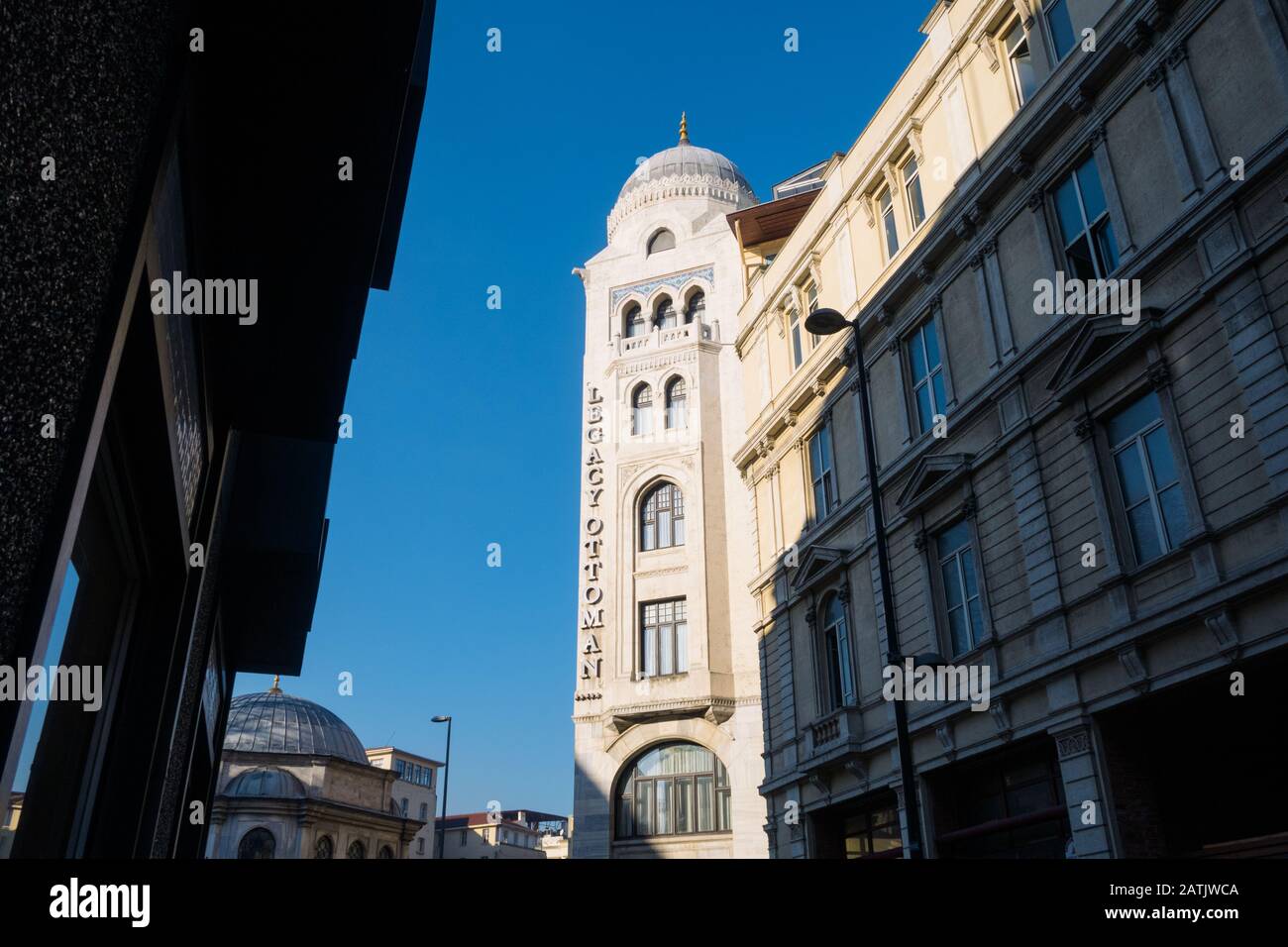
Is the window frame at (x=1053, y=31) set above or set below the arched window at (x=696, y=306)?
below

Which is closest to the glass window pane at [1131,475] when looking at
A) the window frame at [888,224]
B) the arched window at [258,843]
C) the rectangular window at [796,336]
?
the window frame at [888,224]

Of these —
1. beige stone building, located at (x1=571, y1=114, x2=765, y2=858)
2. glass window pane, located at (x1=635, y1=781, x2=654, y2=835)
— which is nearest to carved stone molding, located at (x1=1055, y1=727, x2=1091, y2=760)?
beige stone building, located at (x1=571, y1=114, x2=765, y2=858)

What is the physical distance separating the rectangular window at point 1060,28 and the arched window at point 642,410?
2634 cm

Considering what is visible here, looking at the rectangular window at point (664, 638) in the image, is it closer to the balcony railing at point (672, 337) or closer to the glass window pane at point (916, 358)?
the balcony railing at point (672, 337)

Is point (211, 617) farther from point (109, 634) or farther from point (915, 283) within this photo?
point (915, 283)

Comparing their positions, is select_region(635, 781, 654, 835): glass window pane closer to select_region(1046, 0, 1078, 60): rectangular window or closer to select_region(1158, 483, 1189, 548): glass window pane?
select_region(1158, 483, 1189, 548): glass window pane

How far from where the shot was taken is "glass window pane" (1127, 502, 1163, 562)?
46.9ft

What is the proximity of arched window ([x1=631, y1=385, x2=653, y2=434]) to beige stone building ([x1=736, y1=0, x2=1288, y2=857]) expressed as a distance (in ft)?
57.5

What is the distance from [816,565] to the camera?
2364cm

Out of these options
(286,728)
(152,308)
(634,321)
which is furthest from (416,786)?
(152,308)

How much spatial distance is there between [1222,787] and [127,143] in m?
15.2

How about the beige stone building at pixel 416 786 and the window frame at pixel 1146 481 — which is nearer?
the window frame at pixel 1146 481

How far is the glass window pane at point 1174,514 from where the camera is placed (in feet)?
45.3

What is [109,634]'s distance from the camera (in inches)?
222
